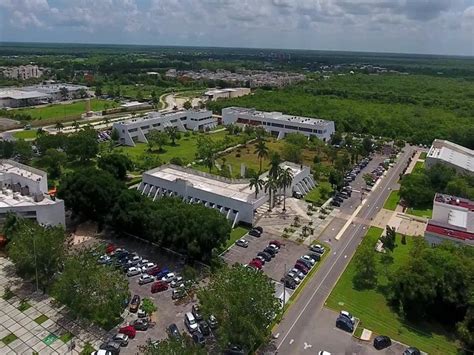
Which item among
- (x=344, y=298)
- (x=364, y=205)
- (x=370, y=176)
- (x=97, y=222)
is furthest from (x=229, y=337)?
(x=370, y=176)

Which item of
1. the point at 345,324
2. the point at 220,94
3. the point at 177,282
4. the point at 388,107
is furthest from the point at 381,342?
the point at 220,94

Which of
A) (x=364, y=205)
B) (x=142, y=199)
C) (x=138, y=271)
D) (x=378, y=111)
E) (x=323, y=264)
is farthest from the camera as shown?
(x=378, y=111)

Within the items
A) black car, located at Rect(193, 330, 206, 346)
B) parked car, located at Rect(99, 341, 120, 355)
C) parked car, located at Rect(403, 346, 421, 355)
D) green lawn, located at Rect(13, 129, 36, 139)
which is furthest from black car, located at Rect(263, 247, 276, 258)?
green lawn, located at Rect(13, 129, 36, 139)

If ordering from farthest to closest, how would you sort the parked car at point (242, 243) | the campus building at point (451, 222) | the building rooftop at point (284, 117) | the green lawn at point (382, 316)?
the building rooftop at point (284, 117), the parked car at point (242, 243), the campus building at point (451, 222), the green lawn at point (382, 316)

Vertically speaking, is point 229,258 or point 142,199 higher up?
point 142,199

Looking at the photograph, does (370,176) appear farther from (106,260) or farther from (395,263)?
(106,260)

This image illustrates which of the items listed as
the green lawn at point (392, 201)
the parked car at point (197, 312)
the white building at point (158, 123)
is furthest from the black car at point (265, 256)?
the white building at point (158, 123)

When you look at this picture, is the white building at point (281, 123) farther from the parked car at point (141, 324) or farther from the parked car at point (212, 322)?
the parked car at point (141, 324)
